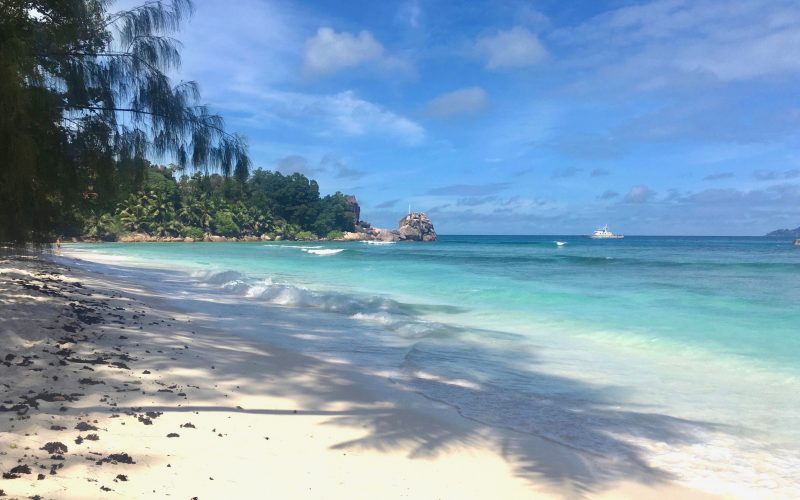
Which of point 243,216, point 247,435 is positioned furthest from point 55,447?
point 243,216

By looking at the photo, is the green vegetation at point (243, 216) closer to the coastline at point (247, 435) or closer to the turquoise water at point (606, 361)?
the turquoise water at point (606, 361)

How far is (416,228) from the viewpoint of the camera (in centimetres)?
11638

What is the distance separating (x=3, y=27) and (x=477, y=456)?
4.99 metres

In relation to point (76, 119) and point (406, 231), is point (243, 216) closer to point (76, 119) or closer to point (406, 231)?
point (406, 231)

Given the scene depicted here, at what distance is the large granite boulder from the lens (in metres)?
115

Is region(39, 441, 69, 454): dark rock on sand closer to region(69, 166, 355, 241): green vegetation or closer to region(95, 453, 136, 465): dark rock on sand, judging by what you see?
region(95, 453, 136, 465): dark rock on sand

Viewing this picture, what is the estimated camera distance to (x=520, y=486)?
3.59 m

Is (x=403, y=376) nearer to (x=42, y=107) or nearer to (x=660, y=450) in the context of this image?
(x=660, y=450)

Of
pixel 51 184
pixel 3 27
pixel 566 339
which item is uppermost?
pixel 3 27


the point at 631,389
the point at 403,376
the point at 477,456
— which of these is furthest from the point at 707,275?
the point at 477,456

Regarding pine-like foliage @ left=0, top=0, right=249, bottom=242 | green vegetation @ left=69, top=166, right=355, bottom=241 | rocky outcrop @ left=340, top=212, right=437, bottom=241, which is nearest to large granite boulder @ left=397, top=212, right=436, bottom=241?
rocky outcrop @ left=340, top=212, right=437, bottom=241

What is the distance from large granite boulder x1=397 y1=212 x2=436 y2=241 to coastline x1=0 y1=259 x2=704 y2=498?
109 m

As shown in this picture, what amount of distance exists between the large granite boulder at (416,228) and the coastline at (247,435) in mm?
108957

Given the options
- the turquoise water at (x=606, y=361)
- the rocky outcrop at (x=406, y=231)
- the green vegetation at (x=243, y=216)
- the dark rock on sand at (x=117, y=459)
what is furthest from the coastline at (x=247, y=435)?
the rocky outcrop at (x=406, y=231)
